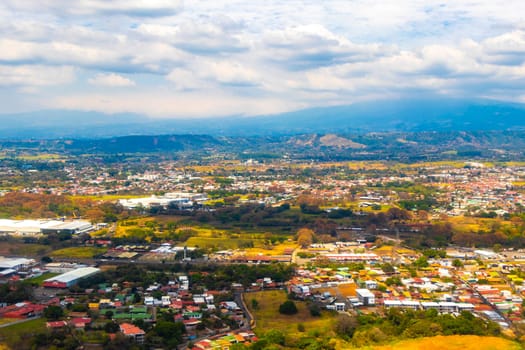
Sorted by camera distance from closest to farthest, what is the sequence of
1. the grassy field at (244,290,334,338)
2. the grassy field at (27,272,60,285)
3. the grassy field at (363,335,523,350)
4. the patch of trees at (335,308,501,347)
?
the grassy field at (363,335,523,350) < the patch of trees at (335,308,501,347) < the grassy field at (244,290,334,338) < the grassy field at (27,272,60,285)

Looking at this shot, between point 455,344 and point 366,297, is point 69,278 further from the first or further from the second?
point 455,344

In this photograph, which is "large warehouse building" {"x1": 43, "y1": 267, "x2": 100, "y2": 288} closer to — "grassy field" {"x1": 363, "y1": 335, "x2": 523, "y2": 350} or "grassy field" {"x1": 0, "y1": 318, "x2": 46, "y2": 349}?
"grassy field" {"x1": 0, "y1": 318, "x2": 46, "y2": 349}

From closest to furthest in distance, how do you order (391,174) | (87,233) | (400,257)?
(400,257) → (87,233) → (391,174)

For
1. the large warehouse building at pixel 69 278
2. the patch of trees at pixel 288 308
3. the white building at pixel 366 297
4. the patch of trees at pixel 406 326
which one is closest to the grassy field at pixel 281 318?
the patch of trees at pixel 288 308

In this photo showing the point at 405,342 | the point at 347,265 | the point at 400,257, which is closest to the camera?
the point at 405,342

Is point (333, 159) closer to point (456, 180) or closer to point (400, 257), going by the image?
point (456, 180)

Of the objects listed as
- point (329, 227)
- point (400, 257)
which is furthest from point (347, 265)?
point (329, 227)

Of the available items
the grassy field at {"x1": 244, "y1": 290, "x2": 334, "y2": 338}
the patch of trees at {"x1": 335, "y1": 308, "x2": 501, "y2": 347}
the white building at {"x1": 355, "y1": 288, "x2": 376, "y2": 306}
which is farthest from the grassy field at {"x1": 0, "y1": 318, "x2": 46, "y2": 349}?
the white building at {"x1": 355, "y1": 288, "x2": 376, "y2": 306}
